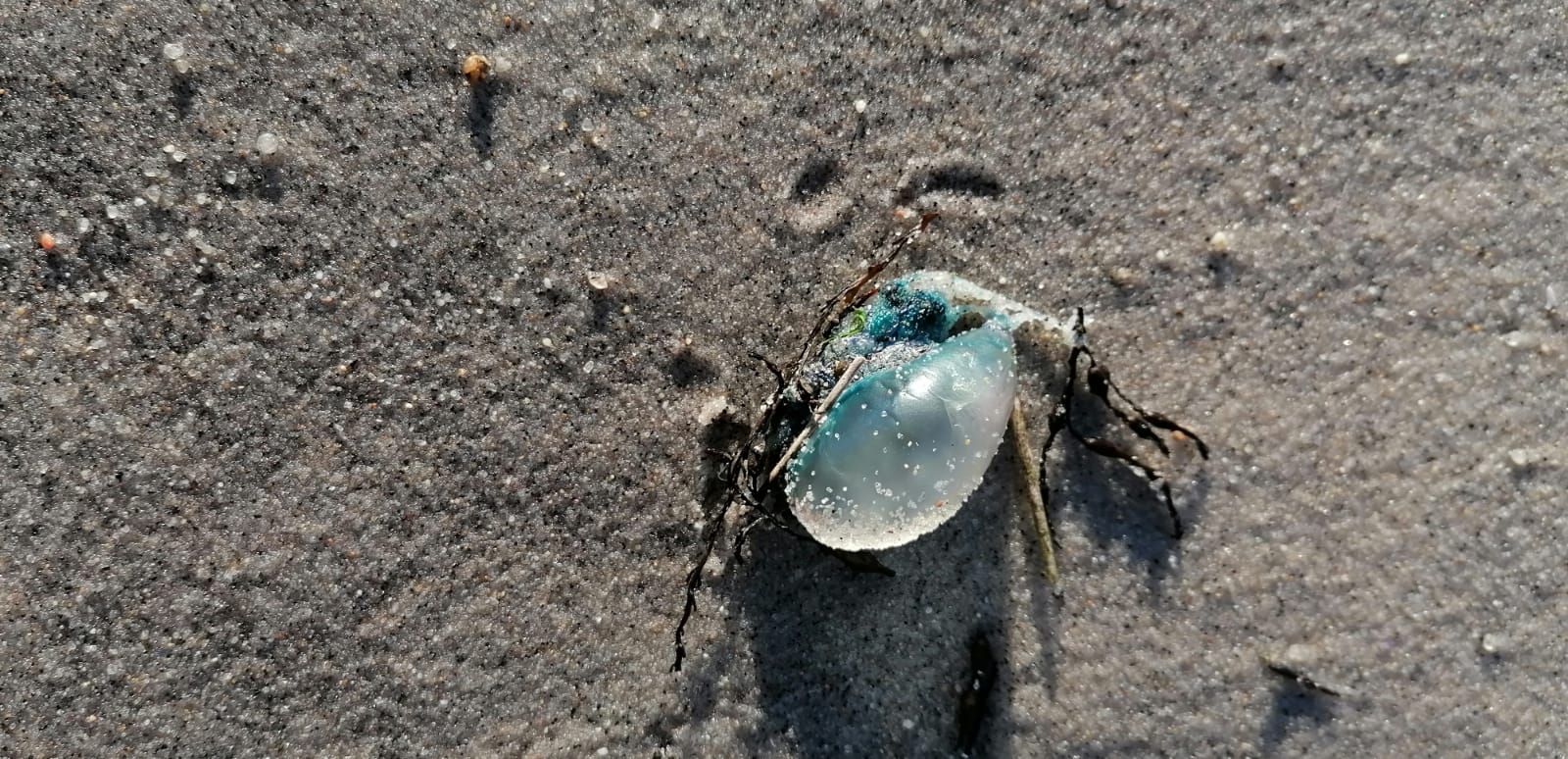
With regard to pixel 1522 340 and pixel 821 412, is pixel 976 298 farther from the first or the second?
pixel 1522 340

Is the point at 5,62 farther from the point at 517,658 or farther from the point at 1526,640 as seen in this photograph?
the point at 1526,640

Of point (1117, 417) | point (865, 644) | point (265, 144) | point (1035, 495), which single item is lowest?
point (865, 644)

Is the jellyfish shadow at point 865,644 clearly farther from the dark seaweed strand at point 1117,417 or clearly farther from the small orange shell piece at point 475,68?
the small orange shell piece at point 475,68

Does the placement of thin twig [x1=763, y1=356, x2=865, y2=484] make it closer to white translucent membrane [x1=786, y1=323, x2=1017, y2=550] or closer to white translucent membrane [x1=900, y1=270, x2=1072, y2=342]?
white translucent membrane [x1=786, y1=323, x2=1017, y2=550]

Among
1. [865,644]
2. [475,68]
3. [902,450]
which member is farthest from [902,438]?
[475,68]

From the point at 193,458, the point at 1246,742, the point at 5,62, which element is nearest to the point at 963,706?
the point at 1246,742

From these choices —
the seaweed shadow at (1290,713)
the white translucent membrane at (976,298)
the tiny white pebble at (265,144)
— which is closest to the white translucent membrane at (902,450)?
the white translucent membrane at (976,298)

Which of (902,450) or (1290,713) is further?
(1290,713)
